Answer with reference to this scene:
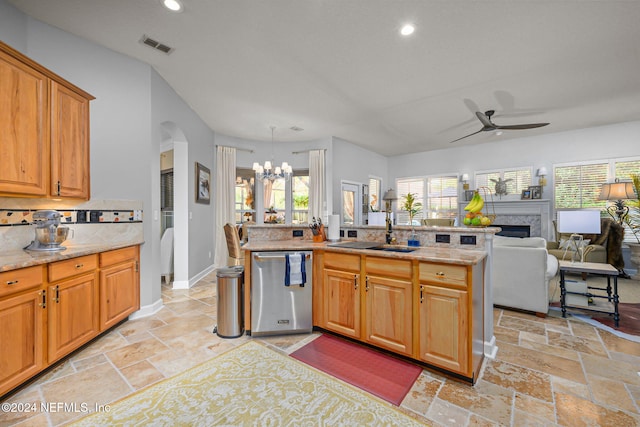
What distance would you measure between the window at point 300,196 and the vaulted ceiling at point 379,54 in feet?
6.12

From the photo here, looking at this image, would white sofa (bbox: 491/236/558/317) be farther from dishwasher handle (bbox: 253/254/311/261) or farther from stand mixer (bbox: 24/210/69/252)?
stand mixer (bbox: 24/210/69/252)

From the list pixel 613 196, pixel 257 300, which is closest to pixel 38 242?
pixel 257 300

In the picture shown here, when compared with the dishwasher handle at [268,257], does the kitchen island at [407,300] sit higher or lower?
lower

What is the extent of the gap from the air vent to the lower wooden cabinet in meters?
2.18

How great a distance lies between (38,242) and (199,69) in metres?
2.46

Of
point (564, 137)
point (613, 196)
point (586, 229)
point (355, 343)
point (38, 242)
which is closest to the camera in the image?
point (38, 242)

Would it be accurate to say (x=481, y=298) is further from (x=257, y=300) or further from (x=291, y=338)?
(x=257, y=300)

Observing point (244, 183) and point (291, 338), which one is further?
point (244, 183)

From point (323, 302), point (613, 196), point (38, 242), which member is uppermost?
point (613, 196)

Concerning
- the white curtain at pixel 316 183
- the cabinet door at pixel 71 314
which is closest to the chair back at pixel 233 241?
the white curtain at pixel 316 183

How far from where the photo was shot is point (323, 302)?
2.67m

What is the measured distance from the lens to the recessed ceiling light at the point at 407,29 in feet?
8.21

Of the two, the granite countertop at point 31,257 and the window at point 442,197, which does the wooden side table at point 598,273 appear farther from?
the granite countertop at point 31,257

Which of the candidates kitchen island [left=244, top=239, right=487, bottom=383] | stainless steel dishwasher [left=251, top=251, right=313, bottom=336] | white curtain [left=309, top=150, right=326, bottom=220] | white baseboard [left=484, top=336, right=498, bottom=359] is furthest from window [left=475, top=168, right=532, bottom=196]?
stainless steel dishwasher [left=251, top=251, right=313, bottom=336]
